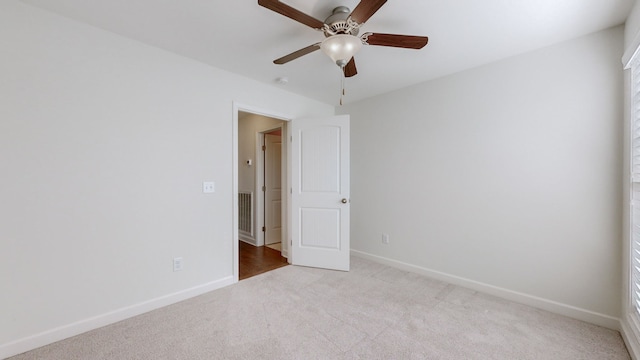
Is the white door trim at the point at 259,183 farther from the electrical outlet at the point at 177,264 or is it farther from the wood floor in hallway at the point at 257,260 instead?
the electrical outlet at the point at 177,264

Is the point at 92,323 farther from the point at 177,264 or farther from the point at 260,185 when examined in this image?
the point at 260,185

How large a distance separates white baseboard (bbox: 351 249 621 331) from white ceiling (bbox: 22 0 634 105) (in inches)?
90.2

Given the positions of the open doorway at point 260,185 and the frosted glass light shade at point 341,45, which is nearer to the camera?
the frosted glass light shade at point 341,45

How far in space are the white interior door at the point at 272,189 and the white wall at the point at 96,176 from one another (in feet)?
5.68

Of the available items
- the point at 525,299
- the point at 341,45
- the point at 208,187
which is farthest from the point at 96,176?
the point at 525,299

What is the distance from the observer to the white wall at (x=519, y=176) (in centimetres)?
200

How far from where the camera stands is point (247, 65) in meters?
2.61

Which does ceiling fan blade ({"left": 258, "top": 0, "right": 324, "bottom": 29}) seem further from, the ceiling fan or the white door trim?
the white door trim

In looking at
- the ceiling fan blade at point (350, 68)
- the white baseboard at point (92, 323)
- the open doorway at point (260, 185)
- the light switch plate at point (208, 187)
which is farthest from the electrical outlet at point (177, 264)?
the ceiling fan blade at point (350, 68)

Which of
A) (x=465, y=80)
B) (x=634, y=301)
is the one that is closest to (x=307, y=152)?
(x=465, y=80)

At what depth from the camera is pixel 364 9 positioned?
1.45 metres

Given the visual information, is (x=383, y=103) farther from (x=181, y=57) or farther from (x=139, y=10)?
(x=139, y=10)

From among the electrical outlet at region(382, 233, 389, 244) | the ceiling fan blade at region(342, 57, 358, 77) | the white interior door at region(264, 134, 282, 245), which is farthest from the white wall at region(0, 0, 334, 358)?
the electrical outlet at region(382, 233, 389, 244)

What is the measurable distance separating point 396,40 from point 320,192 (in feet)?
6.64
